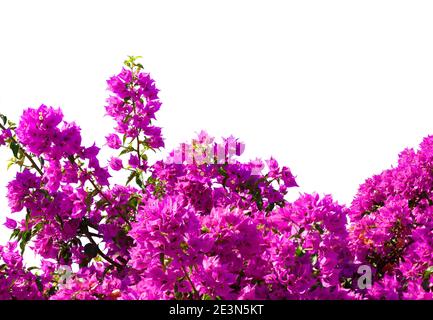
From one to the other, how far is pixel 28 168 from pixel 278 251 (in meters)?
2.59

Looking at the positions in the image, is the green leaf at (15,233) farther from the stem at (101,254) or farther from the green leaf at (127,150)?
the green leaf at (127,150)

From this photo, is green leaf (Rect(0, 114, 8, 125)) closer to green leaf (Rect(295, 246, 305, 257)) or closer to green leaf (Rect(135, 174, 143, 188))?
green leaf (Rect(135, 174, 143, 188))

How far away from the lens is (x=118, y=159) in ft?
21.4

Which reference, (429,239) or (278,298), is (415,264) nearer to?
(429,239)

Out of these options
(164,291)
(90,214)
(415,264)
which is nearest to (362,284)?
(415,264)

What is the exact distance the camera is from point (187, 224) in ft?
12.1

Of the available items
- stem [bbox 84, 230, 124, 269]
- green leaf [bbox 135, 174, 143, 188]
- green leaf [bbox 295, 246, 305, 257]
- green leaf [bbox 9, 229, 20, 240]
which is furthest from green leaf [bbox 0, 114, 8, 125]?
green leaf [bbox 295, 246, 305, 257]

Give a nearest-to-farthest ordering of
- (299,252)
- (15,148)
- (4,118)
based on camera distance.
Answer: (299,252) < (15,148) < (4,118)

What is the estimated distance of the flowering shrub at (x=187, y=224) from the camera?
3.94m

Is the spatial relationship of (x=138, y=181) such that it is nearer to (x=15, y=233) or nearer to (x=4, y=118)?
(x=15, y=233)

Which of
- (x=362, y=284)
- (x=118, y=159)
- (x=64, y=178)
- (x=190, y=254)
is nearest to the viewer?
(x=190, y=254)

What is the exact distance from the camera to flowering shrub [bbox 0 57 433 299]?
155 inches

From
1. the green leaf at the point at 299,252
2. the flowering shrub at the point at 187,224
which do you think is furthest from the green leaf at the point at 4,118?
the green leaf at the point at 299,252

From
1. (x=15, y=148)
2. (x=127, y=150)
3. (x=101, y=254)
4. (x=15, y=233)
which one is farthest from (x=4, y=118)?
(x=101, y=254)
